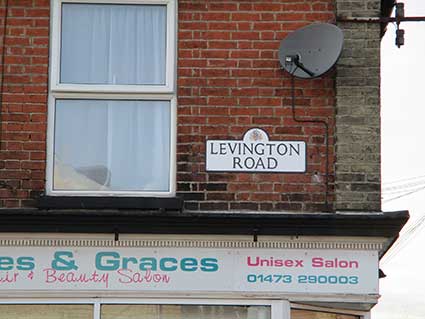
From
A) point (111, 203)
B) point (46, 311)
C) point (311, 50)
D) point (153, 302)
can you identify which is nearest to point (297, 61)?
point (311, 50)

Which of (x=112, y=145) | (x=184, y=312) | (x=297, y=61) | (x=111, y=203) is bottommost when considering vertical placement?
(x=184, y=312)

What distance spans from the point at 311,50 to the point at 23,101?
2.48m

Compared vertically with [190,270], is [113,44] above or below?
above

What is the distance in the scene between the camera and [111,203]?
29.6ft

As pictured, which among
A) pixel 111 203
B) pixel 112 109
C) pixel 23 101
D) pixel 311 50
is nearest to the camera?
pixel 111 203

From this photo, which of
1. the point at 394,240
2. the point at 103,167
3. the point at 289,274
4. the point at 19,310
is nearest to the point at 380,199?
the point at 394,240

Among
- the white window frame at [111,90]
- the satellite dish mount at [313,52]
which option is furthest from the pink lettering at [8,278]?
the satellite dish mount at [313,52]

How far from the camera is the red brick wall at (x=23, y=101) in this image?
360 inches

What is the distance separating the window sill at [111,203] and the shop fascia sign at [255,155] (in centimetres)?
47

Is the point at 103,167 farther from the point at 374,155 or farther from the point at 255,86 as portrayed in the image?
the point at 374,155

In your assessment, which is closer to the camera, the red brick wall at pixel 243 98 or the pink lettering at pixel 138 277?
the pink lettering at pixel 138 277

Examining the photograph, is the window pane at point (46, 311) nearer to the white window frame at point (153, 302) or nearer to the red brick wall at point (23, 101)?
the white window frame at point (153, 302)

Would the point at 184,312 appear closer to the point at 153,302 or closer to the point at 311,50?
the point at 153,302

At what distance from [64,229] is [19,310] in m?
0.76
